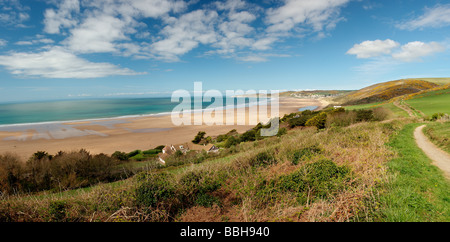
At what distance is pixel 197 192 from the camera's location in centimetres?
553

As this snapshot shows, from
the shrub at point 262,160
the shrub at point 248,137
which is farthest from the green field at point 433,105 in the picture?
the shrub at point 262,160

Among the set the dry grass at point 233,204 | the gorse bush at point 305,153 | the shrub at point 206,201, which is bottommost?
the shrub at point 206,201

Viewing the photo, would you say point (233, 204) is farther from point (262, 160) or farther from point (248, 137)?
point (248, 137)

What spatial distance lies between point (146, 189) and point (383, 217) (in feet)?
17.6

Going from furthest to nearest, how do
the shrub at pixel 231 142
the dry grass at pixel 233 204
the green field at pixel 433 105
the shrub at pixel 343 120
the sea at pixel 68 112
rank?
the sea at pixel 68 112 < the green field at pixel 433 105 < the shrub at pixel 231 142 < the shrub at pixel 343 120 < the dry grass at pixel 233 204

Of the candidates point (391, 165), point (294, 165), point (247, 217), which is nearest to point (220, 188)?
point (247, 217)

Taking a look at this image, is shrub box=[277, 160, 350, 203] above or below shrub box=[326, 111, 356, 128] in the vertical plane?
below

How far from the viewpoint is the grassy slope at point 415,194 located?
3.69 metres

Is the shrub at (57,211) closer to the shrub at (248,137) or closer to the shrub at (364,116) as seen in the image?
the shrub at (248,137)

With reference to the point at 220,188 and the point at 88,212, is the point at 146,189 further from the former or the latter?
the point at 220,188

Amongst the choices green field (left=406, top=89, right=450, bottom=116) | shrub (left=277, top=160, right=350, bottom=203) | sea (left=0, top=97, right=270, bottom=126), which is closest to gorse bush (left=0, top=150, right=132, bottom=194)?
shrub (left=277, top=160, right=350, bottom=203)

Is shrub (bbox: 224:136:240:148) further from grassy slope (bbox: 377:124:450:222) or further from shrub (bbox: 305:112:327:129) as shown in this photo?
grassy slope (bbox: 377:124:450:222)

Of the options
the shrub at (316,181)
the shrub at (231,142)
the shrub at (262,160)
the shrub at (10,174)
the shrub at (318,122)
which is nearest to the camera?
the shrub at (316,181)

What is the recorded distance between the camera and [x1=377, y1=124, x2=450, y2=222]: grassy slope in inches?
145
